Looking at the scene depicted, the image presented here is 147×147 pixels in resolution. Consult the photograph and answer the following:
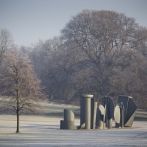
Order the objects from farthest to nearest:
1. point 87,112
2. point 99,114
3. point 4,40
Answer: point 4,40 → point 99,114 → point 87,112

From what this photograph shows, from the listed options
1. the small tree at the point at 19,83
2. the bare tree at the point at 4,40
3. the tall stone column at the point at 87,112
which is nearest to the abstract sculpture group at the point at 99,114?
the tall stone column at the point at 87,112

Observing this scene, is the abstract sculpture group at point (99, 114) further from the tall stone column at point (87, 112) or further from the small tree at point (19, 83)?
the small tree at point (19, 83)

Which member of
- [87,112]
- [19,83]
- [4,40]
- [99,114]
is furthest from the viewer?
[4,40]

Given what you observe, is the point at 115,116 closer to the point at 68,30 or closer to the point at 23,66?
the point at 23,66

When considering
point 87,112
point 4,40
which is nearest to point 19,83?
point 87,112

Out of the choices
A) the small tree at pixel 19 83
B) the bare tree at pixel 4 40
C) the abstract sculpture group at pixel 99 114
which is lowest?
the abstract sculpture group at pixel 99 114

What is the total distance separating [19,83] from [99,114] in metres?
7.84

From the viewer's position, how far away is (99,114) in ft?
140

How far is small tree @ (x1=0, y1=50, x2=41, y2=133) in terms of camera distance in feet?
126

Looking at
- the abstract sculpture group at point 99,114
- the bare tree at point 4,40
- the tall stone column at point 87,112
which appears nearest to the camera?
the abstract sculpture group at point 99,114

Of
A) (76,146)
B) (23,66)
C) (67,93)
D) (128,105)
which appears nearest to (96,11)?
(67,93)

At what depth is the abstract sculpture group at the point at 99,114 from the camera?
41.5 meters

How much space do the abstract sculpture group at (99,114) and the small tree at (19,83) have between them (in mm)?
3555

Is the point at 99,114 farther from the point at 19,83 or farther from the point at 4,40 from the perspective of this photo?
the point at 4,40
